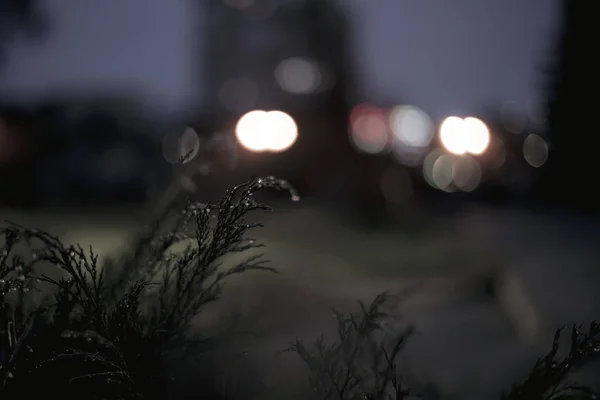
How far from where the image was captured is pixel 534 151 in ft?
51.3

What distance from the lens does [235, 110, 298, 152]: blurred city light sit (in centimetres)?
1063

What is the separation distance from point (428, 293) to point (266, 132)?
5.30 meters

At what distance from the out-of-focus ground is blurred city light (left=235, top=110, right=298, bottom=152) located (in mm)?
1287

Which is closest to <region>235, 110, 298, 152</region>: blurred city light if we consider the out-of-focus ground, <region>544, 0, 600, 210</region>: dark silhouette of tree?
the out-of-focus ground

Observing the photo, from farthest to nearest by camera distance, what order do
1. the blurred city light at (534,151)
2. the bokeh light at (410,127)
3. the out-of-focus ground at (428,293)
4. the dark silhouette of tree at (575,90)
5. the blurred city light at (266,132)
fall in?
the blurred city light at (534,151)
the bokeh light at (410,127)
the blurred city light at (266,132)
the dark silhouette of tree at (575,90)
the out-of-focus ground at (428,293)

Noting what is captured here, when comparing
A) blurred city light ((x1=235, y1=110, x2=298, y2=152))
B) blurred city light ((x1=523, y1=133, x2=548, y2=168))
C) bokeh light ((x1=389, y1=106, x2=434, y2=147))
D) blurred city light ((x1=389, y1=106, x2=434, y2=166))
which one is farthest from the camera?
blurred city light ((x1=523, y1=133, x2=548, y2=168))

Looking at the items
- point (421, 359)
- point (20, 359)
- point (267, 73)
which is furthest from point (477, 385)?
point (267, 73)

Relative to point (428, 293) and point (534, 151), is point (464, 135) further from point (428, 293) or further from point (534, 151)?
point (428, 293)

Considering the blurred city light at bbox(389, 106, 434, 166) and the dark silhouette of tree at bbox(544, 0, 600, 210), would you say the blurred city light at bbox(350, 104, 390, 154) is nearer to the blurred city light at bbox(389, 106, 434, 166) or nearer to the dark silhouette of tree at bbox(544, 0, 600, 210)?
the blurred city light at bbox(389, 106, 434, 166)

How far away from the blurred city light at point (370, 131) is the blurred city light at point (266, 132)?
138 centimetres

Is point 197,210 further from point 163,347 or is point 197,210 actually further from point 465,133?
point 465,133

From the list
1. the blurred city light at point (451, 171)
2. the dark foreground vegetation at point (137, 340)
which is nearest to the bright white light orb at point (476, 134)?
the blurred city light at point (451, 171)

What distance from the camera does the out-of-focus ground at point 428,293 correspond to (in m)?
4.06

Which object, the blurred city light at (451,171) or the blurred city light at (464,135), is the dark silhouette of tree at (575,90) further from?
the blurred city light at (451,171)
